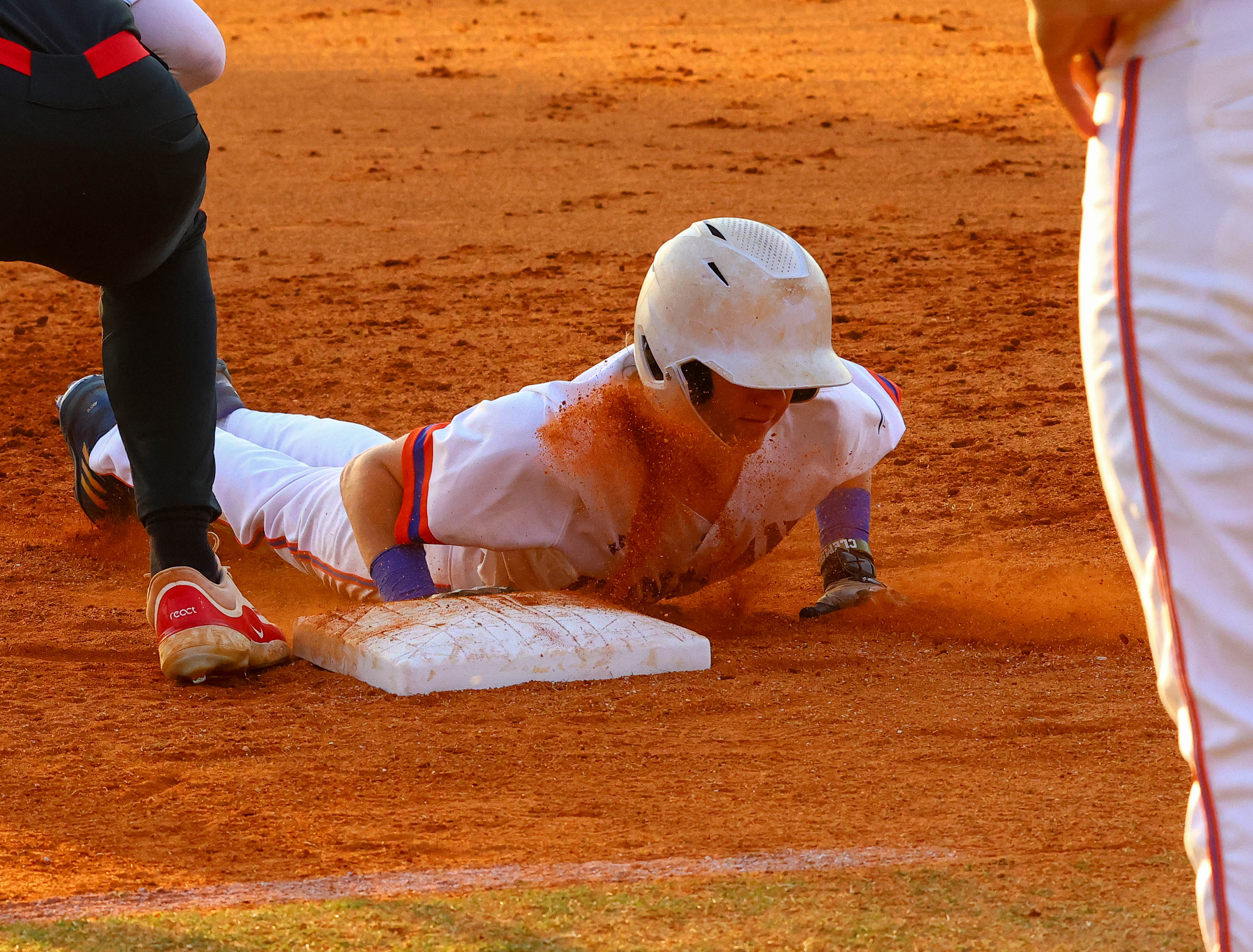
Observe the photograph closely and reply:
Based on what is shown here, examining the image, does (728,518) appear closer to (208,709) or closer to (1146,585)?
(208,709)

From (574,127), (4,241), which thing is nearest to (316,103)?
(574,127)

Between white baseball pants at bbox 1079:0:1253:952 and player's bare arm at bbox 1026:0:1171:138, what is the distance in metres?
0.04

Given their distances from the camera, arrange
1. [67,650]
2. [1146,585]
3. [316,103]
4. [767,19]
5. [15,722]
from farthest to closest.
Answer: [767,19], [316,103], [67,650], [15,722], [1146,585]

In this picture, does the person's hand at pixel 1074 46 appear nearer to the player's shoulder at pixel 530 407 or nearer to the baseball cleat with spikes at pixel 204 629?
the player's shoulder at pixel 530 407

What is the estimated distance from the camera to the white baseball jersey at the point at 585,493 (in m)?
2.82

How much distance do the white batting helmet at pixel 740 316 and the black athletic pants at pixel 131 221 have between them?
0.77 m

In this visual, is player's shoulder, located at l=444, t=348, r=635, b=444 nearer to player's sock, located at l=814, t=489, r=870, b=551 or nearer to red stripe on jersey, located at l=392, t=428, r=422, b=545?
red stripe on jersey, located at l=392, t=428, r=422, b=545

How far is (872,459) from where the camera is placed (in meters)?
3.29

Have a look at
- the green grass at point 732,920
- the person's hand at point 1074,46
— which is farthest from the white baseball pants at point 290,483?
the person's hand at point 1074,46

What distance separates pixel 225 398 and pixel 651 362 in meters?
1.86

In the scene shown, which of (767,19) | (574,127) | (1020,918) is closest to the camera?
(1020,918)

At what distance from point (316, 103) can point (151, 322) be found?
8809 millimetres

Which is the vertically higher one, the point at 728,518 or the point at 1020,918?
the point at 1020,918

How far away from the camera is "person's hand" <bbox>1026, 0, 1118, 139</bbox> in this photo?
4.19ft
